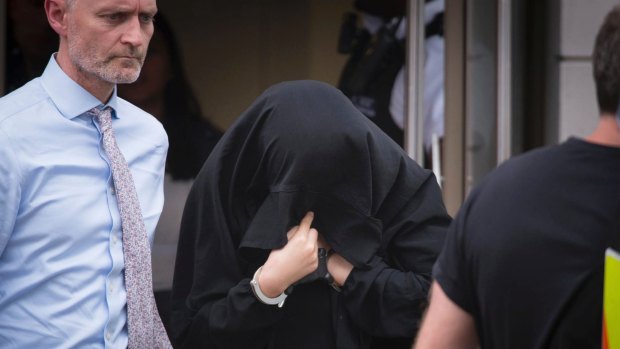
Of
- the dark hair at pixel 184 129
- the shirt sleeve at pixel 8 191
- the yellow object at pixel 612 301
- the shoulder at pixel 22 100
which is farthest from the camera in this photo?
the dark hair at pixel 184 129

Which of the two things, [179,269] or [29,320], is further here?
[179,269]

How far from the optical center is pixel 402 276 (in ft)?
9.68

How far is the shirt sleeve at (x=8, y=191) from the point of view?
8.28 feet

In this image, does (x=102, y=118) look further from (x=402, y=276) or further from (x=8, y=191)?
(x=402, y=276)

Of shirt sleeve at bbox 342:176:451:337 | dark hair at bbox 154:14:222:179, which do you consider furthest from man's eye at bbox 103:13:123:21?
dark hair at bbox 154:14:222:179

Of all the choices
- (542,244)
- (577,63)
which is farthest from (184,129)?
(542,244)

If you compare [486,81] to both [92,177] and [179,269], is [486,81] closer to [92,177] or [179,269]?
[179,269]

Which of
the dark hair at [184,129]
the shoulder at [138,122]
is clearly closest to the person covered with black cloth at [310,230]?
the shoulder at [138,122]

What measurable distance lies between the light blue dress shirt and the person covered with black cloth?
33cm

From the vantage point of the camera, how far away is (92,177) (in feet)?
8.99

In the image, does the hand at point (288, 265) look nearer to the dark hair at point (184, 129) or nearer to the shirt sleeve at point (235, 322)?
the shirt sleeve at point (235, 322)

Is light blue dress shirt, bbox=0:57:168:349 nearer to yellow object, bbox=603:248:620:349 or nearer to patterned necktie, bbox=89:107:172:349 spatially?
patterned necktie, bbox=89:107:172:349

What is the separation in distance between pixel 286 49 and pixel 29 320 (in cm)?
335

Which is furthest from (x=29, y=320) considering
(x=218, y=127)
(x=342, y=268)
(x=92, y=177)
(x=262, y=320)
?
(x=218, y=127)
